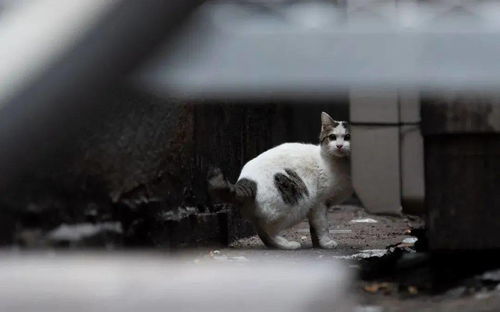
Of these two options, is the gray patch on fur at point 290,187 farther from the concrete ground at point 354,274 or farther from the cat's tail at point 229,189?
the concrete ground at point 354,274

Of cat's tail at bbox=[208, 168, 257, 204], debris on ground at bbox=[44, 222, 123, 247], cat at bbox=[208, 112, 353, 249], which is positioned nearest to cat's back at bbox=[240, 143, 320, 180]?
cat at bbox=[208, 112, 353, 249]

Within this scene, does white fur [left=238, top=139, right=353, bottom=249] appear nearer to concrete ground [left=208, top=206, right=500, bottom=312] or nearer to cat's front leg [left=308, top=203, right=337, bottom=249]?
cat's front leg [left=308, top=203, right=337, bottom=249]

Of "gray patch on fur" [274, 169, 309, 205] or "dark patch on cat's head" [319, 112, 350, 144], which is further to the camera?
"dark patch on cat's head" [319, 112, 350, 144]

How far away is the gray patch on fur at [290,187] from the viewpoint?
14.9 ft

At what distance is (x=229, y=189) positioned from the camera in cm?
436

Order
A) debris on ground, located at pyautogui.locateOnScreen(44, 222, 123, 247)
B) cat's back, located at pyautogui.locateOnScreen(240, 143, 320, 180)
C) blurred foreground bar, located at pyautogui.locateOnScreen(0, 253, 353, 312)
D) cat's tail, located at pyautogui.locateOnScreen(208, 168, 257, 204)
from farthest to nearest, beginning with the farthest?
cat's back, located at pyautogui.locateOnScreen(240, 143, 320, 180)
cat's tail, located at pyautogui.locateOnScreen(208, 168, 257, 204)
debris on ground, located at pyautogui.locateOnScreen(44, 222, 123, 247)
blurred foreground bar, located at pyautogui.locateOnScreen(0, 253, 353, 312)

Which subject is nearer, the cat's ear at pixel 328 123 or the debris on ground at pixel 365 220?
the cat's ear at pixel 328 123

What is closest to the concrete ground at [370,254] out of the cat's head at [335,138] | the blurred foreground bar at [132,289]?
the blurred foreground bar at [132,289]

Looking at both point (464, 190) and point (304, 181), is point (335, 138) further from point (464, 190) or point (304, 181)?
point (464, 190)

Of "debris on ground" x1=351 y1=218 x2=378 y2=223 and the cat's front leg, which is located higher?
the cat's front leg

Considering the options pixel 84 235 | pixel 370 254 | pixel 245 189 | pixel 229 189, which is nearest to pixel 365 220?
pixel 245 189

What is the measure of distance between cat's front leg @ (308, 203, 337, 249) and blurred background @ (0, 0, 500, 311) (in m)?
0.65

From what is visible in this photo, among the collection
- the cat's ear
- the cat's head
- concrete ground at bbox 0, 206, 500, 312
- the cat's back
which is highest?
the cat's ear

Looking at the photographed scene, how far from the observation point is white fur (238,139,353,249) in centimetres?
452
